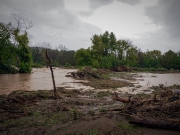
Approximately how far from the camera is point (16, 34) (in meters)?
28.9

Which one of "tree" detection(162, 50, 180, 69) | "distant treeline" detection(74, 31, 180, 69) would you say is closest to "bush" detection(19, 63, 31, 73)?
"distant treeline" detection(74, 31, 180, 69)

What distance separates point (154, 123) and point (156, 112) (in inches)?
27.2

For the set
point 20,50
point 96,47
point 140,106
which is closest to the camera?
point 140,106

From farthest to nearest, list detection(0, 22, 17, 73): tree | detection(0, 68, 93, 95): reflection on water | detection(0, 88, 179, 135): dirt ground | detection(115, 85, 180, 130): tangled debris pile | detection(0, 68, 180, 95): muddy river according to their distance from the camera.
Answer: detection(0, 22, 17, 73): tree → detection(0, 68, 180, 95): muddy river → detection(0, 68, 93, 95): reflection on water → detection(115, 85, 180, 130): tangled debris pile → detection(0, 88, 179, 135): dirt ground

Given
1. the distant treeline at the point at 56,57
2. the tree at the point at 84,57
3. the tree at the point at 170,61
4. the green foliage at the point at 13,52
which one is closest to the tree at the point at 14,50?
the green foliage at the point at 13,52

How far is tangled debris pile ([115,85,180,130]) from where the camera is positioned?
4160 millimetres

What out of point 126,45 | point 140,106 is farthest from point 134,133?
point 126,45

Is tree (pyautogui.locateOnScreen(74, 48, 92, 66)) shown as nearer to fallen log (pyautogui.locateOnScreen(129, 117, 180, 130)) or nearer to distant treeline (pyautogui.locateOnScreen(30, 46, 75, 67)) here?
distant treeline (pyautogui.locateOnScreen(30, 46, 75, 67))

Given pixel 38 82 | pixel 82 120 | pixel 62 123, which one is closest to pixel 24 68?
pixel 38 82

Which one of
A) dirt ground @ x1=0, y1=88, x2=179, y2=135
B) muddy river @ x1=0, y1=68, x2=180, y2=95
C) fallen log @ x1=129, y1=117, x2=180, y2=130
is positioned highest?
fallen log @ x1=129, y1=117, x2=180, y2=130

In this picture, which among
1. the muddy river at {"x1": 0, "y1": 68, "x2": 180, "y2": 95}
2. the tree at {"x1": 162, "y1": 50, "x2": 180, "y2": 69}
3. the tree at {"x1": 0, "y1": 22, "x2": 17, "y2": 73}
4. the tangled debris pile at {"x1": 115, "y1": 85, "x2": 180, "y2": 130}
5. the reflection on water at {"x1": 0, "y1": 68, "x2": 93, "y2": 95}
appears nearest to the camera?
the tangled debris pile at {"x1": 115, "y1": 85, "x2": 180, "y2": 130}

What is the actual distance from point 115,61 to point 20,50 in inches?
1261

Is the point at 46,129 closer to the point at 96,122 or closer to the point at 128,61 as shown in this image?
the point at 96,122

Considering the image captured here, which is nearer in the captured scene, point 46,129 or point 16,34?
point 46,129
